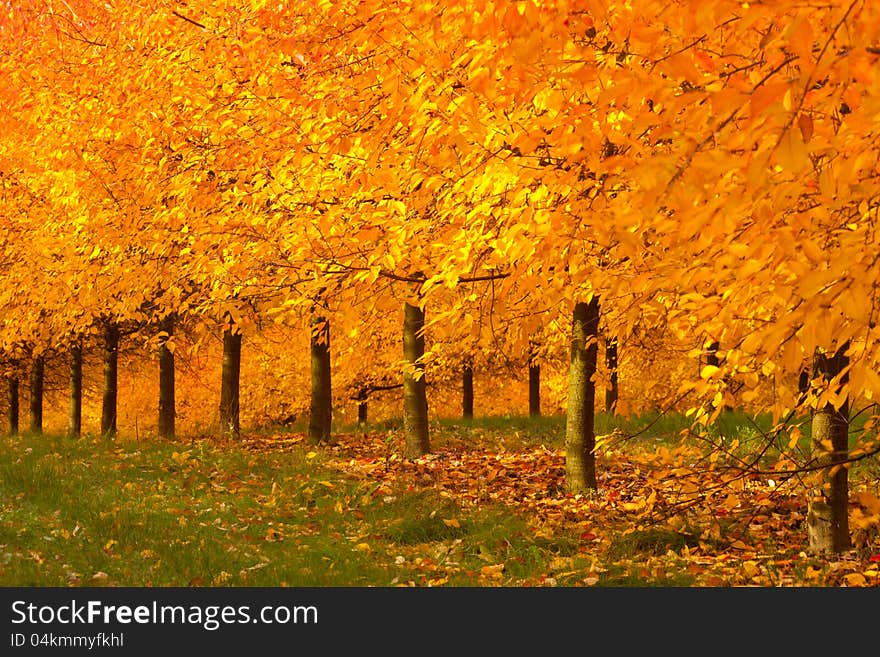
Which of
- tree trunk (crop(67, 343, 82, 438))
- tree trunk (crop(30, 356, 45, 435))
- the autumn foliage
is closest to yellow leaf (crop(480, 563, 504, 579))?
the autumn foliage

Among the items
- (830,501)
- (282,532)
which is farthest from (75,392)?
(830,501)

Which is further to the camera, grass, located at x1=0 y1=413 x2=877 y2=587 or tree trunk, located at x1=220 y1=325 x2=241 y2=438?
tree trunk, located at x1=220 y1=325 x2=241 y2=438

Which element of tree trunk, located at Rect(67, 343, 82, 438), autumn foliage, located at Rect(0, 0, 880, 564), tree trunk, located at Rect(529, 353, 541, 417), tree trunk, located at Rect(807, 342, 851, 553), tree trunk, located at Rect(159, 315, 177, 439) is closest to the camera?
autumn foliage, located at Rect(0, 0, 880, 564)

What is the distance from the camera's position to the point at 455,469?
453 inches

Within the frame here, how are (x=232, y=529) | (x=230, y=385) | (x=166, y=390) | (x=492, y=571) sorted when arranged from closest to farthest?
(x=492, y=571) → (x=232, y=529) → (x=230, y=385) → (x=166, y=390)

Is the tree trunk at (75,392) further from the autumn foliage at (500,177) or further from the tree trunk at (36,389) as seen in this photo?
the autumn foliage at (500,177)

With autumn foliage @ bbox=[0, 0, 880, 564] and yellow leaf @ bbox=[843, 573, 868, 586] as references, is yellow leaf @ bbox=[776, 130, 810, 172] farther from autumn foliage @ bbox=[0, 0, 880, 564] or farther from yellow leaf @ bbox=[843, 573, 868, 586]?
yellow leaf @ bbox=[843, 573, 868, 586]

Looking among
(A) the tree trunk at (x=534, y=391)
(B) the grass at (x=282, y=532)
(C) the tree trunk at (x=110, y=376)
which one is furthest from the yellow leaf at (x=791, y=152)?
(A) the tree trunk at (x=534, y=391)

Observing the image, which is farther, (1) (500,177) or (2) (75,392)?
(2) (75,392)

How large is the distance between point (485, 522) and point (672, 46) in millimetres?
5377

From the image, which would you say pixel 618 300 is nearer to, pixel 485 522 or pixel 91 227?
pixel 485 522

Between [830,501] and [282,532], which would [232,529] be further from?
[830,501]

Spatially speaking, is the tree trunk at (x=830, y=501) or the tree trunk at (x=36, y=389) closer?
the tree trunk at (x=830, y=501)
